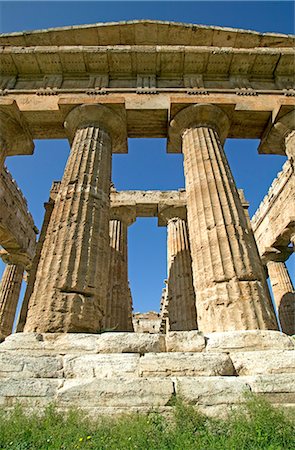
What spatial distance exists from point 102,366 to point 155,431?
→ 140 centimetres

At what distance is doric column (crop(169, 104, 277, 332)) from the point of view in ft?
18.8

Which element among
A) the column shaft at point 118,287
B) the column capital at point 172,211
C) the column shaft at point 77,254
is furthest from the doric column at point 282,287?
the column shaft at point 77,254

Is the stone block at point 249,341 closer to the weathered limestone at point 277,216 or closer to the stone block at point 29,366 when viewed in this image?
the stone block at point 29,366

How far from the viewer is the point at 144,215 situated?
1672 cm

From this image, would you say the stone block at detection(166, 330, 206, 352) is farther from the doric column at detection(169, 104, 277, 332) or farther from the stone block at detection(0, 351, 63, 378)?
the stone block at detection(0, 351, 63, 378)

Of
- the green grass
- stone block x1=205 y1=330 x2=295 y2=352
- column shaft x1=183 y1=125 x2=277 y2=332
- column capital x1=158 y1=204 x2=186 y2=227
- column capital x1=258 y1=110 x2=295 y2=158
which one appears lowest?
the green grass

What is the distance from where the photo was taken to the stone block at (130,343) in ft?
15.8

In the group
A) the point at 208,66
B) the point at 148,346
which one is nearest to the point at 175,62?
the point at 208,66

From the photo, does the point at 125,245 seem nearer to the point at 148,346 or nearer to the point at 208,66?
the point at 208,66

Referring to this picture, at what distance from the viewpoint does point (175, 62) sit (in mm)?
10836

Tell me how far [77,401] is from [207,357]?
6.67 feet

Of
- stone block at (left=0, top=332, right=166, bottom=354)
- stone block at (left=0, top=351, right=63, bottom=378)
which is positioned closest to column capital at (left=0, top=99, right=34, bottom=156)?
stone block at (left=0, top=332, right=166, bottom=354)

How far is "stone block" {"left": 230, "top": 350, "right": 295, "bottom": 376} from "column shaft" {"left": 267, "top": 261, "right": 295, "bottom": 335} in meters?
13.2

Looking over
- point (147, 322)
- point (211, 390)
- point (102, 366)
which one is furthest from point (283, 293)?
point (102, 366)
